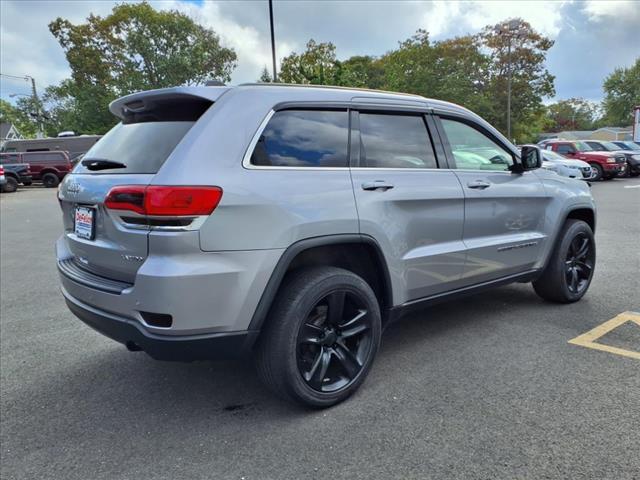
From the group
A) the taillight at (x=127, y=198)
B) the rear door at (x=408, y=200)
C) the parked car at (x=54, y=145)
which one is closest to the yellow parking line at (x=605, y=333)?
the rear door at (x=408, y=200)

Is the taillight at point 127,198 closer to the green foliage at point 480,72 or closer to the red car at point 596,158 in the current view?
the red car at point 596,158

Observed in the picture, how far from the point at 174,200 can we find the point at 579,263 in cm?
395

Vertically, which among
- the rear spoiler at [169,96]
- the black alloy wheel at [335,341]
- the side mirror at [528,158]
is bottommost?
the black alloy wheel at [335,341]

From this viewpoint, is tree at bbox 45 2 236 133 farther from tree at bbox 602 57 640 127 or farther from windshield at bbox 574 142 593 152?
tree at bbox 602 57 640 127

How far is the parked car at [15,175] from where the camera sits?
73.3ft

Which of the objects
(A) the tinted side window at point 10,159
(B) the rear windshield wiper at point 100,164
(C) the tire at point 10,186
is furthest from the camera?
(A) the tinted side window at point 10,159

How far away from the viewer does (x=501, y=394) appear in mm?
2971

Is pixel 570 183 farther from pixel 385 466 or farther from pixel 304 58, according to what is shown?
pixel 304 58

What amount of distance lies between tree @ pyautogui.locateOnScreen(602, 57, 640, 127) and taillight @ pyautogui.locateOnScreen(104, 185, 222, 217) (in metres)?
82.3

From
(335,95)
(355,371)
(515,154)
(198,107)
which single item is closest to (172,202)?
(198,107)

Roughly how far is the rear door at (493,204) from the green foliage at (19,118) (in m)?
78.1

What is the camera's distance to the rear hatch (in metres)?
2.49

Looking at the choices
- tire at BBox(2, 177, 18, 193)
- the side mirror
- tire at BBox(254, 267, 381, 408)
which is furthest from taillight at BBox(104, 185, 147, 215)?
tire at BBox(2, 177, 18, 193)

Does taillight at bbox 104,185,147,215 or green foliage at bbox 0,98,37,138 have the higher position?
green foliage at bbox 0,98,37,138
